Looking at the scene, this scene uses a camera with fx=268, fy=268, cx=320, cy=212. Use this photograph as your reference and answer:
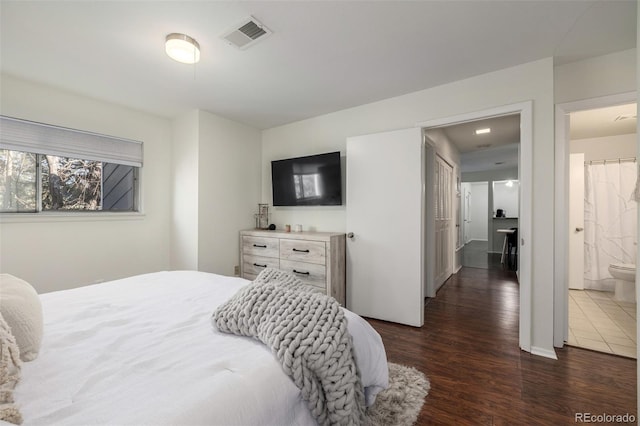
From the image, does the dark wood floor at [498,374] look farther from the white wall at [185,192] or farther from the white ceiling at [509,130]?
the white wall at [185,192]

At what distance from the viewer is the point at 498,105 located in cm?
235

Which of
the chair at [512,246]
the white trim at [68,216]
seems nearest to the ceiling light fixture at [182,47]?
the white trim at [68,216]

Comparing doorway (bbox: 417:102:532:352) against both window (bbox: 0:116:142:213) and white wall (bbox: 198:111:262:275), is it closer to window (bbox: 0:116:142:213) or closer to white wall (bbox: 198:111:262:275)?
white wall (bbox: 198:111:262:275)

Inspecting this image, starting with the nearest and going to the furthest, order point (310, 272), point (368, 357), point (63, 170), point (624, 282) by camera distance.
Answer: point (368, 357)
point (63, 170)
point (310, 272)
point (624, 282)

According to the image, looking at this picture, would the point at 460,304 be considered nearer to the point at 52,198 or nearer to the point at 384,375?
the point at 384,375

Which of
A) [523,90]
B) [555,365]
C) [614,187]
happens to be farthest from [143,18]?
[614,187]

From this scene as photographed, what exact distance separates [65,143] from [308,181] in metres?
2.55

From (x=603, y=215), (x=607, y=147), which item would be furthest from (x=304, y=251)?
(x=607, y=147)

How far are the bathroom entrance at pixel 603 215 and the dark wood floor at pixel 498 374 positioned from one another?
1.47 meters

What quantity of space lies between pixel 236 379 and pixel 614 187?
531cm

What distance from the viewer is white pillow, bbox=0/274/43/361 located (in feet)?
3.04

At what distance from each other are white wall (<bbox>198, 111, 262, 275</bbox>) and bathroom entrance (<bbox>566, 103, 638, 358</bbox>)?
406cm

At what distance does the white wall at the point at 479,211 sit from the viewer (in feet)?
26.7

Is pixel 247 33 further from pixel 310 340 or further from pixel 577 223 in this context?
pixel 577 223
